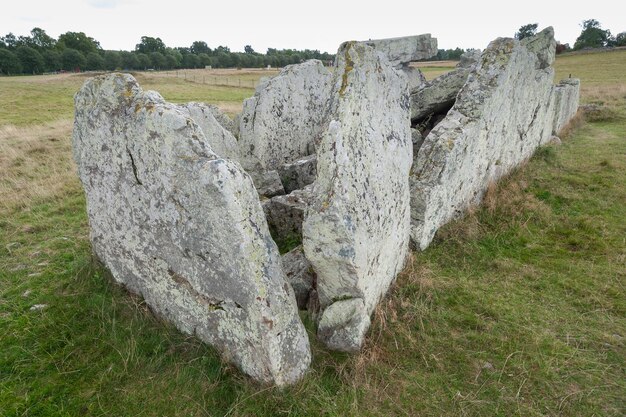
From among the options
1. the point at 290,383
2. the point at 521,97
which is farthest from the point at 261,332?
the point at 521,97

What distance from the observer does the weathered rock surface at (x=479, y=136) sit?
5.85 m

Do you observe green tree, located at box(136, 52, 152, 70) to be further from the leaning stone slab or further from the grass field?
the leaning stone slab

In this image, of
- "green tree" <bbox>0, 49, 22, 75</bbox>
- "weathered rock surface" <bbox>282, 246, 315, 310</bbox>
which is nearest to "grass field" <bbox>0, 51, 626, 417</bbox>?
"weathered rock surface" <bbox>282, 246, 315, 310</bbox>

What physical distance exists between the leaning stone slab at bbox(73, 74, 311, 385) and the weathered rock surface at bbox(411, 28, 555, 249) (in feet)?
9.67

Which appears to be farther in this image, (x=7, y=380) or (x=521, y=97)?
(x=521, y=97)

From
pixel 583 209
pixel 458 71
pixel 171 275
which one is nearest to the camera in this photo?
pixel 171 275

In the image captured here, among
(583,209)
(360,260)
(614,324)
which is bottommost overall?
(614,324)

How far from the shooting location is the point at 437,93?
8.45 m

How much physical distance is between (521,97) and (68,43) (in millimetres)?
103101

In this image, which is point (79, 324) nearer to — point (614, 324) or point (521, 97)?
point (614, 324)

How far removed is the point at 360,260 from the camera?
12.4 ft

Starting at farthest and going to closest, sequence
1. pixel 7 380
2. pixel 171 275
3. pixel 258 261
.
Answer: pixel 171 275, pixel 7 380, pixel 258 261

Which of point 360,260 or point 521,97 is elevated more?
point 521,97

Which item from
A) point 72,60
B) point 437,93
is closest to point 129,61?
point 72,60
